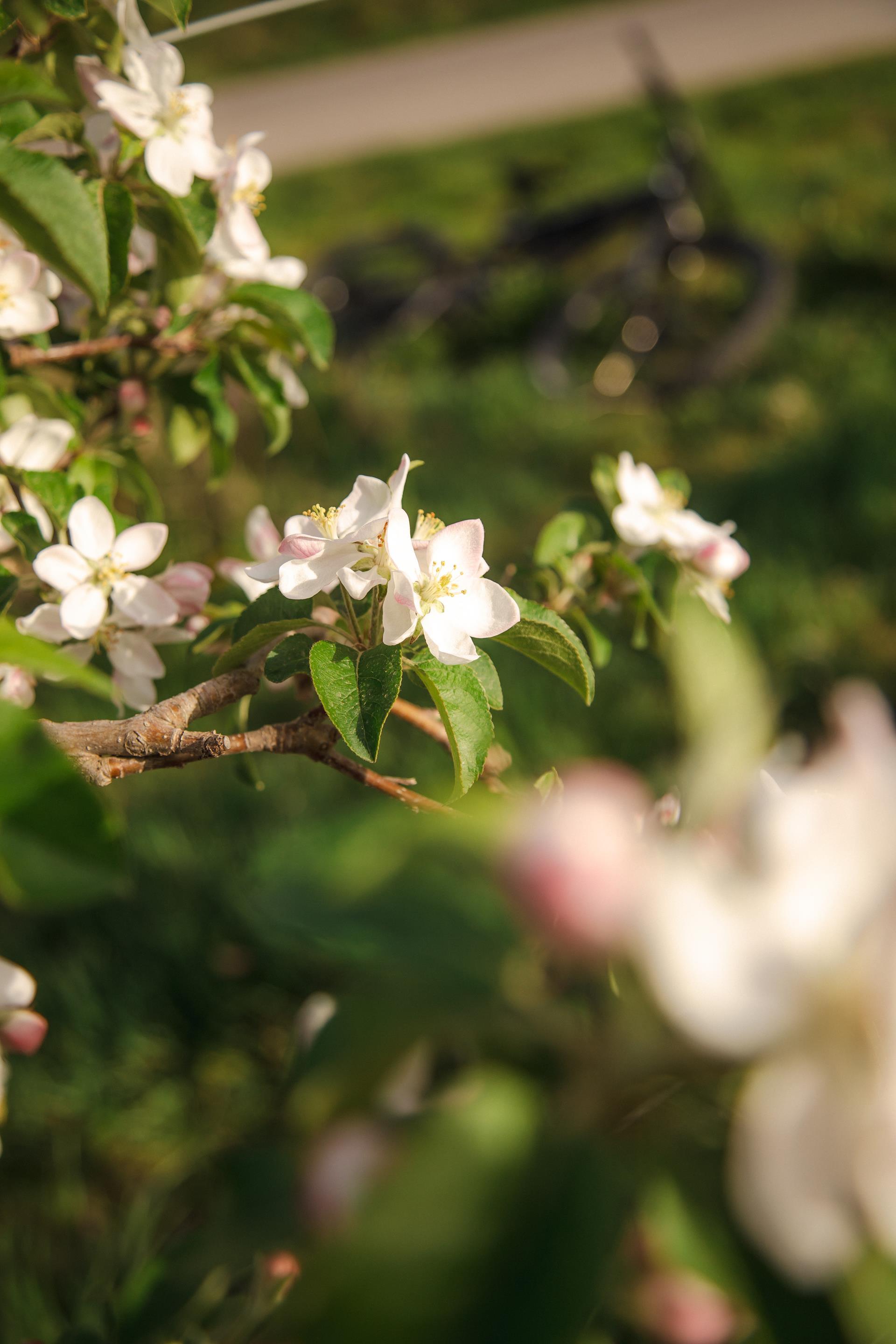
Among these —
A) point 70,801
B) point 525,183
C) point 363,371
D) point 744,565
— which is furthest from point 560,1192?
point 525,183

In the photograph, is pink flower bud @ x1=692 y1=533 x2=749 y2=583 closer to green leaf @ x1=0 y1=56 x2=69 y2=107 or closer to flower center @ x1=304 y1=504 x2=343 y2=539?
flower center @ x1=304 y1=504 x2=343 y2=539

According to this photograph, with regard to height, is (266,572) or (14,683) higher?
(266,572)

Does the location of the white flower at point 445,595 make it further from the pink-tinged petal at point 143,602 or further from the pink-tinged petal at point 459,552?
the pink-tinged petal at point 143,602

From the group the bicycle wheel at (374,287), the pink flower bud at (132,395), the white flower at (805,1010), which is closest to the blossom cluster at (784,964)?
the white flower at (805,1010)

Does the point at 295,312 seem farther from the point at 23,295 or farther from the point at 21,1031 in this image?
the point at 21,1031

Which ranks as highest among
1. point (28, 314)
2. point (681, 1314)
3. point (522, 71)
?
point (28, 314)

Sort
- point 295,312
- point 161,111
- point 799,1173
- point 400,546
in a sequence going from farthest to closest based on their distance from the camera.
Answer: point 295,312, point 161,111, point 400,546, point 799,1173

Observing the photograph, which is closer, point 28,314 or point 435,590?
point 435,590

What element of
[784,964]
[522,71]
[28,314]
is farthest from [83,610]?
[522,71]
